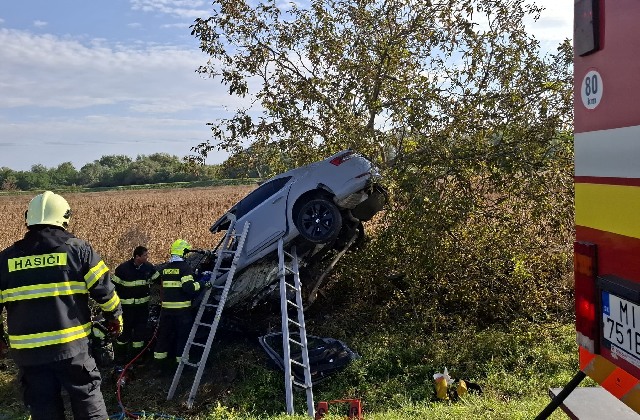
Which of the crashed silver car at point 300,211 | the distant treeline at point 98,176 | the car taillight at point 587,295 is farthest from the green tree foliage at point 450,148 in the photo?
the distant treeline at point 98,176

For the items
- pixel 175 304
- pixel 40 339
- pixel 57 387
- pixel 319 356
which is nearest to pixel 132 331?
pixel 175 304

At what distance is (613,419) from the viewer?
8.83ft

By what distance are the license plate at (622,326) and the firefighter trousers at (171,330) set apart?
5620 mm

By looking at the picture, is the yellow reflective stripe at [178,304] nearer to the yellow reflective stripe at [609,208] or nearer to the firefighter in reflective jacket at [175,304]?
the firefighter in reflective jacket at [175,304]

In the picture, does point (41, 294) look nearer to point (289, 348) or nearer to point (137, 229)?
point (289, 348)

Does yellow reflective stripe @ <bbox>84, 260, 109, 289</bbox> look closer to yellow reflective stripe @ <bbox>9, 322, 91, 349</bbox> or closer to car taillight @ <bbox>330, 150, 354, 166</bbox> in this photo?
yellow reflective stripe @ <bbox>9, 322, 91, 349</bbox>

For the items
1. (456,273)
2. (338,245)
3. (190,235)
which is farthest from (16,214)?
(456,273)

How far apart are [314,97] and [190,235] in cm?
611

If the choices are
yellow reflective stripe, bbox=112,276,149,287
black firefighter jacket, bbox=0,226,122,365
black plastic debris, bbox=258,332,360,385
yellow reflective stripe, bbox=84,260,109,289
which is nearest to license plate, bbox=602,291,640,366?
yellow reflective stripe, bbox=84,260,109,289

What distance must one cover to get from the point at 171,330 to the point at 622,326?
599 centimetres

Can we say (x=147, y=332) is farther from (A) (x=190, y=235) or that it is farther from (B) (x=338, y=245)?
(A) (x=190, y=235)

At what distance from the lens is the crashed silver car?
6.82 meters

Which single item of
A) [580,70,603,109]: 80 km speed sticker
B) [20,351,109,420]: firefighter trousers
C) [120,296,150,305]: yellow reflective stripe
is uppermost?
[580,70,603,109]: 80 km speed sticker

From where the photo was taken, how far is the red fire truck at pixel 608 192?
220 centimetres
